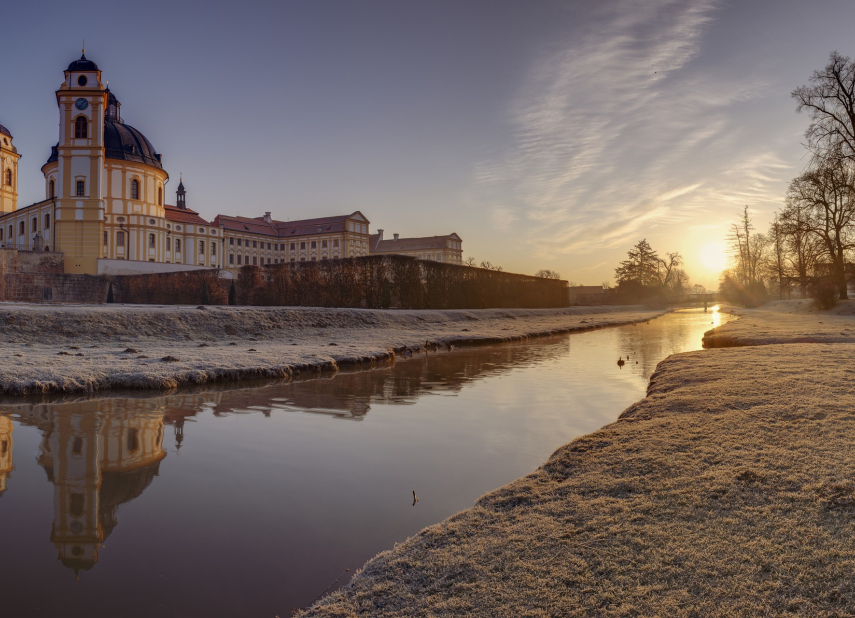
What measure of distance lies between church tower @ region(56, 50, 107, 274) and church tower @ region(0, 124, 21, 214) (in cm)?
2929

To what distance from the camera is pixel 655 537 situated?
8.93 ft

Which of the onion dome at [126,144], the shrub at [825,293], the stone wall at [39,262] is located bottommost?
the shrub at [825,293]

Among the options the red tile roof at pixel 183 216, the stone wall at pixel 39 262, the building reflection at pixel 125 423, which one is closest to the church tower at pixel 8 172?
the red tile roof at pixel 183 216

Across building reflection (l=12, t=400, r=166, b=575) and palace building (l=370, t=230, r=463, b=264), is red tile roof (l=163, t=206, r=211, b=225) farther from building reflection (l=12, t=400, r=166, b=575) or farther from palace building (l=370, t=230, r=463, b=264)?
building reflection (l=12, t=400, r=166, b=575)

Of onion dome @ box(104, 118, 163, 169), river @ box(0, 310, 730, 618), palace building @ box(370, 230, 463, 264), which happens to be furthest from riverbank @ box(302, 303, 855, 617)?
palace building @ box(370, 230, 463, 264)

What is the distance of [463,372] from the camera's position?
37.0 ft

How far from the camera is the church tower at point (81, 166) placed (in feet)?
172

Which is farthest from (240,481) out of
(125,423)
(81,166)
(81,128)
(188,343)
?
(81,128)

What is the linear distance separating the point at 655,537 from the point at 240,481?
3.36m

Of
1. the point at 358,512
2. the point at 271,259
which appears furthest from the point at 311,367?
the point at 271,259

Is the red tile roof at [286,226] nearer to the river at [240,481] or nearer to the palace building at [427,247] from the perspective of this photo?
the palace building at [427,247]

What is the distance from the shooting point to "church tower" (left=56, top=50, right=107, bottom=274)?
52.3 metres

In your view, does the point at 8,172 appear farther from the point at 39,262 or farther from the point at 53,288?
the point at 53,288

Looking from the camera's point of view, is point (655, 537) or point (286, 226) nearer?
point (655, 537)
